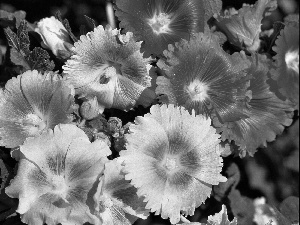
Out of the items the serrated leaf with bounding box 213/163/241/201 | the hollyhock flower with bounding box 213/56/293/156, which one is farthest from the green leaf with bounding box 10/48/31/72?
the serrated leaf with bounding box 213/163/241/201

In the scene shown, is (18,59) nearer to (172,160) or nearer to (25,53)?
(25,53)

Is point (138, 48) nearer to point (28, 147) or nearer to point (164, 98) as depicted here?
point (164, 98)

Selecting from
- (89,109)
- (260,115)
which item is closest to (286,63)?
(260,115)

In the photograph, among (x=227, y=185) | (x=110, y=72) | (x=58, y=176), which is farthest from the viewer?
(x=227, y=185)

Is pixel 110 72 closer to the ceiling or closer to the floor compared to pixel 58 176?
closer to the ceiling

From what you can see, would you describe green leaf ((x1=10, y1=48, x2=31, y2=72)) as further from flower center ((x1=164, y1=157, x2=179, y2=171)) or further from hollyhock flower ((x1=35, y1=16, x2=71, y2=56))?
flower center ((x1=164, y1=157, x2=179, y2=171))

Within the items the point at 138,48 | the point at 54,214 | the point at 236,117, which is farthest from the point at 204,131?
the point at 54,214
